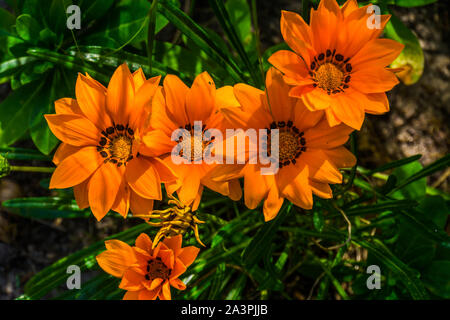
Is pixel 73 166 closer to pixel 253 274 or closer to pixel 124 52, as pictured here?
pixel 124 52

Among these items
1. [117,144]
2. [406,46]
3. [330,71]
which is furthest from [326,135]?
[406,46]

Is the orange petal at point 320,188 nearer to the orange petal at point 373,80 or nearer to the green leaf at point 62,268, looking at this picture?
the orange petal at point 373,80

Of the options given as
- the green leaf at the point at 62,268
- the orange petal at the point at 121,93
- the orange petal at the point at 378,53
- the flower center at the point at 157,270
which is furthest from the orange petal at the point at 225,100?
the green leaf at the point at 62,268

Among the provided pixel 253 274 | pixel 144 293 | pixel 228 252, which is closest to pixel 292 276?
pixel 253 274

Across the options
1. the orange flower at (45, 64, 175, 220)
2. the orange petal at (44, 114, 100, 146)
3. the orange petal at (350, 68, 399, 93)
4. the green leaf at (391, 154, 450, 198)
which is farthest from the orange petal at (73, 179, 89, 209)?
the green leaf at (391, 154, 450, 198)

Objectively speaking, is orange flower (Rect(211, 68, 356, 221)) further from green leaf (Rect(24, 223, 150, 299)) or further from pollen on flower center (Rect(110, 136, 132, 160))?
green leaf (Rect(24, 223, 150, 299))
